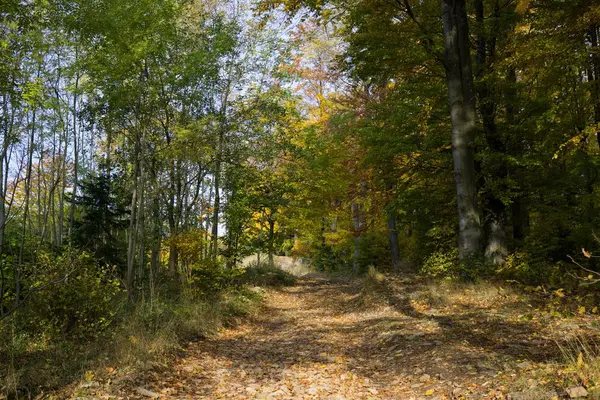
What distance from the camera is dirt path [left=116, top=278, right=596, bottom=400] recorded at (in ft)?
14.0

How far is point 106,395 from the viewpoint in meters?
4.11

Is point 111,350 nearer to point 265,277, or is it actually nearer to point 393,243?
point 265,277

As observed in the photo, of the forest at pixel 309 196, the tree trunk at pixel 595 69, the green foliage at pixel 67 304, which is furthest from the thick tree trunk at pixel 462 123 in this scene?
the green foliage at pixel 67 304

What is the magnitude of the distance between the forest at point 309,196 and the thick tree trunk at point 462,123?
0.13ft

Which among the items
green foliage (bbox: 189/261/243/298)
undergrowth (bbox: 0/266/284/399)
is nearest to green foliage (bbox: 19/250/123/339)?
undergrowth (bbox: 0/266/284/399)

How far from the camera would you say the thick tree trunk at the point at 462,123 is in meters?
8.55

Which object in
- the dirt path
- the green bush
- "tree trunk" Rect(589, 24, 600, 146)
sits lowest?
the dirt path

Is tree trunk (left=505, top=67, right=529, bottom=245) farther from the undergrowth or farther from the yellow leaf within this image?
the undergrowth

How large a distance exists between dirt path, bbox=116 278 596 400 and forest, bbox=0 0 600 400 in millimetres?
42

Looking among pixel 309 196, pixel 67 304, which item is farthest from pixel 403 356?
pixel 309 196

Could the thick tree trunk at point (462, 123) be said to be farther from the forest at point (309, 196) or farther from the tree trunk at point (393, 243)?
the tree trunk at point (393, 243)

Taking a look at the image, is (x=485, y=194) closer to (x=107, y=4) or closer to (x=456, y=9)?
(x=456, y=9)

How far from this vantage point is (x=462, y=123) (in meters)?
8.59

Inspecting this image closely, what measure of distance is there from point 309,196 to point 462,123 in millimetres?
9741
